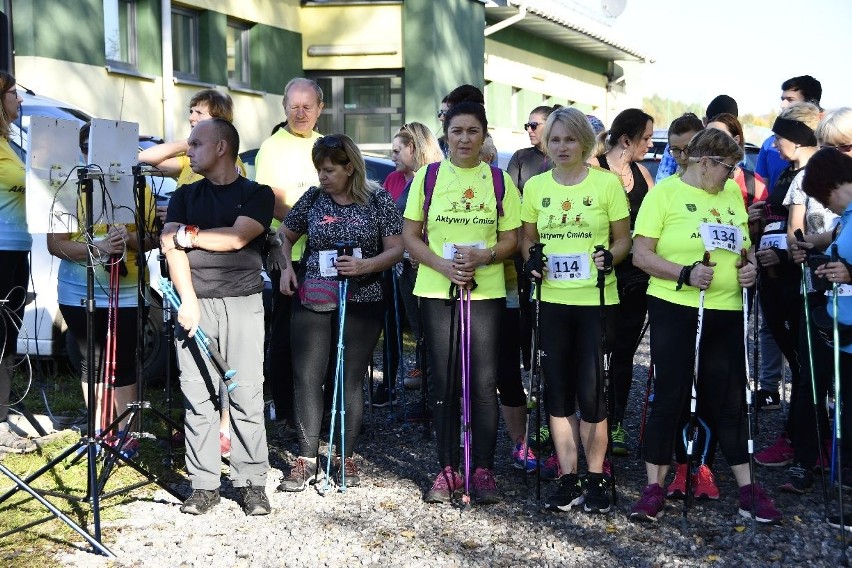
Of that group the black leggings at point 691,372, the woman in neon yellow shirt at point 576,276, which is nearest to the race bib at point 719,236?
the black leggings at point 691,372

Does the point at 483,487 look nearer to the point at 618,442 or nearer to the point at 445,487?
the point at 445,487

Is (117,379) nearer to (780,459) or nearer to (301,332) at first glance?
(301,332)

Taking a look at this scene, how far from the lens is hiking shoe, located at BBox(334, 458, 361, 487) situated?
19.8 ft

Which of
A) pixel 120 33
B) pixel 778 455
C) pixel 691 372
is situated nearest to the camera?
pixel 691 372

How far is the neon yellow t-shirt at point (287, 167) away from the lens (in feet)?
21.8

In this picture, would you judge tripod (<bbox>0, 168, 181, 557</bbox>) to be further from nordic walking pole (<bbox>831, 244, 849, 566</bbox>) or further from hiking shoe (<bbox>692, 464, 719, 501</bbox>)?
nordic walking pole (<bbox>831, 244, 849, 566</bbox>)

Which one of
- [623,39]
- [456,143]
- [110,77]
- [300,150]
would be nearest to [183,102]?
[110,77]

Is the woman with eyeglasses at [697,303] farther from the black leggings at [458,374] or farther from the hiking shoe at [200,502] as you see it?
the hiking shoe at [200,502]

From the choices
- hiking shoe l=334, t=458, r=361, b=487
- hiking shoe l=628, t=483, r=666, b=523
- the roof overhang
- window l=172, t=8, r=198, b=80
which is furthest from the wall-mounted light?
hiking shoe l=628, t=483, r=666, b=523

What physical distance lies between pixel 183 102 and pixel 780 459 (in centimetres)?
1300

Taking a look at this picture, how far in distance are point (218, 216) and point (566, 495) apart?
2.23 meters

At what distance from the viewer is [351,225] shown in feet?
19.7

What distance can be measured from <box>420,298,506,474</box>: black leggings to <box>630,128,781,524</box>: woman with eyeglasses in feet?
2.63

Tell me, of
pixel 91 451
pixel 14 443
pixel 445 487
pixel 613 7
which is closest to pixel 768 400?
pixel 445 487
